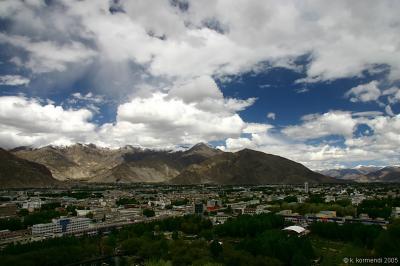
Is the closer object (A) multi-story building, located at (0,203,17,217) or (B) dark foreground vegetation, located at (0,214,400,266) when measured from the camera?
(B) dark foreground vegetation, located at (0,214,400,266)

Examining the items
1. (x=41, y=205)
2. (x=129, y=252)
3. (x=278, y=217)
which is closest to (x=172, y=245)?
(x=129, y=252)

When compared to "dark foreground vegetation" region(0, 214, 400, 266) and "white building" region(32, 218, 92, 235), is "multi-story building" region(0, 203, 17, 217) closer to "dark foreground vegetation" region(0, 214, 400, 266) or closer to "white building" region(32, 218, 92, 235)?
"white building" region(32, 218, 92, 235)
